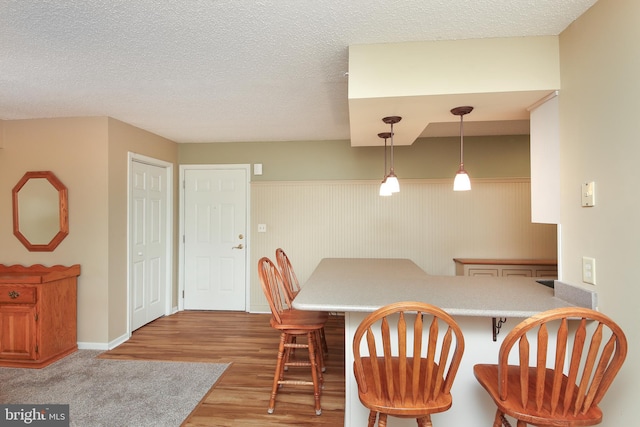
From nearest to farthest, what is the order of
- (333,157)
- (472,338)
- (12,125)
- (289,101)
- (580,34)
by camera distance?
(580,34)
(472,338)
(289,101)
(12,125)
(333,157)

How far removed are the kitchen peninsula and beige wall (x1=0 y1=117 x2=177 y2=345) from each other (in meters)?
2.30

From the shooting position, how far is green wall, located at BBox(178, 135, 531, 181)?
388 cm

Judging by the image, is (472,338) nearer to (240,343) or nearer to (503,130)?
(240,343)

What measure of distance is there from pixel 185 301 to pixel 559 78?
4.46 m

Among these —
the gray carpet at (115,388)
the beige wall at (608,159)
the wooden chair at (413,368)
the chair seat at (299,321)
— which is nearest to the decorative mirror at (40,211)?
the gray carpet at (115,388)

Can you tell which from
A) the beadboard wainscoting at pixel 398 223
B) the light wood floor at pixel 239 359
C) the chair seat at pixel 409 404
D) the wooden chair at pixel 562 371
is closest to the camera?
the wooden chair at pixel 562 371

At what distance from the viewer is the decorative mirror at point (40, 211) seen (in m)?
3.15

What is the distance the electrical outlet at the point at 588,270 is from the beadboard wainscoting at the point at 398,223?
7.79 feet

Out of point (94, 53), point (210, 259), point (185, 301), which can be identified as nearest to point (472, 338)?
point (94, 53)

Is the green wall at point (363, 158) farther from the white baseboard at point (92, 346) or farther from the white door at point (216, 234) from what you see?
the white baseboard at point (92, 346)

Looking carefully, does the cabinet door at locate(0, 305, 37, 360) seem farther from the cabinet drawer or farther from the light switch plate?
the light switch plate

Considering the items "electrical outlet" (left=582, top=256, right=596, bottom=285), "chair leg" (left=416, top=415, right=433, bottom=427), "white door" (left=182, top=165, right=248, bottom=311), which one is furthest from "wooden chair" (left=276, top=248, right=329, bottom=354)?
"electrical outlet" (left=582, top=256, right=596, bottom=285)

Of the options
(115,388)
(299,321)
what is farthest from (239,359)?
(299,321)

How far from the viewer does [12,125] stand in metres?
3.24
